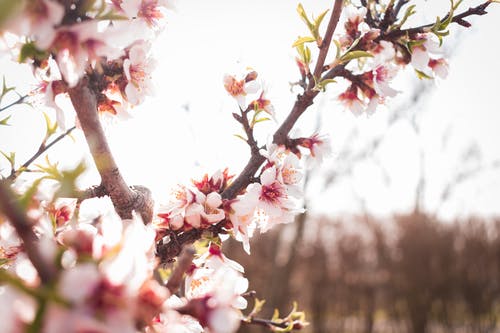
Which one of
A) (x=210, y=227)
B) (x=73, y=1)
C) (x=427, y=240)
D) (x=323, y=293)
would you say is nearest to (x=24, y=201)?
(x=73, y=1)

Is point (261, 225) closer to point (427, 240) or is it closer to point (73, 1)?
point (73, 1)

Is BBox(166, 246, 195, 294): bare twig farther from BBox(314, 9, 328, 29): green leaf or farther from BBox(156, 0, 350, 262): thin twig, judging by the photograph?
BBox(314, 9, 328, 29): green leaf

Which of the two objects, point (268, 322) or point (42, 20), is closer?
point (42, 20)

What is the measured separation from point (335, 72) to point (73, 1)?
0.92 metres

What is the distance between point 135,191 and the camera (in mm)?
1323

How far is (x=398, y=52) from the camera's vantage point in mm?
1684

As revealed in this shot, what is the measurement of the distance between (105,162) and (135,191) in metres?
0.17

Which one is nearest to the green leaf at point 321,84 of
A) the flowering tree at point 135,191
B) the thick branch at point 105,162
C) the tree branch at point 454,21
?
the flowering tree at point 135,191

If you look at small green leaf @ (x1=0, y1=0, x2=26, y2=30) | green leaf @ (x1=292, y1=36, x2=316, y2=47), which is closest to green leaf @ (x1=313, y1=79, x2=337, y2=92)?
green leaf @ (x1=292, y1=36, x2=316, y2=47)

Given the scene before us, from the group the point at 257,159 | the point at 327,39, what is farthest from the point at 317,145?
the point at 327,39

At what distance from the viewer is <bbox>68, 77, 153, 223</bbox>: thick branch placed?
1095mm

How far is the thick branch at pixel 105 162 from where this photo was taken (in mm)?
1095

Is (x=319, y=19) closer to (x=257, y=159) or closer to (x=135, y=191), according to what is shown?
(x=257, y=159)

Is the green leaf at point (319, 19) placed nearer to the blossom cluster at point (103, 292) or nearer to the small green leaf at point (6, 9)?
the blossom cluster at point (103, 292)
